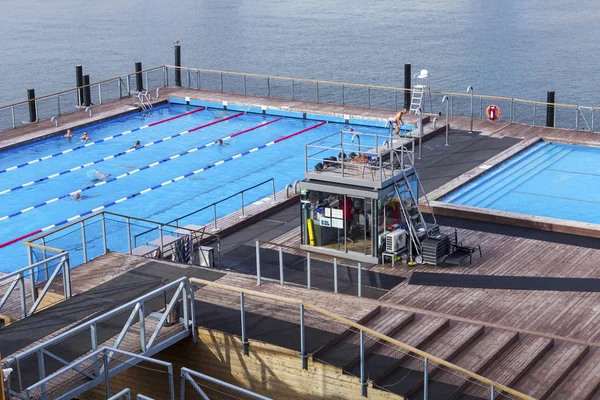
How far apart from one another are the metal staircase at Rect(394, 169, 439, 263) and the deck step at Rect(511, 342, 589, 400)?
4848 millimetres

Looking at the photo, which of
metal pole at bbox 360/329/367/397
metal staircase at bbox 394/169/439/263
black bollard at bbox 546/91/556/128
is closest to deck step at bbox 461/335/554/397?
metal pole at bbox 360/329/367/397

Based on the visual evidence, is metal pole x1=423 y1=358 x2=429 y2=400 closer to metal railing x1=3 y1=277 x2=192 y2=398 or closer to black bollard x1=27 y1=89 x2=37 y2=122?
metal railing x1=3 y1=277 x2=192 y2=398

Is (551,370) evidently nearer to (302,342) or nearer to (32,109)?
(302,342)

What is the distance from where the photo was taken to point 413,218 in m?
20.8

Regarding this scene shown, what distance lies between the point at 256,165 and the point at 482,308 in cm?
1490

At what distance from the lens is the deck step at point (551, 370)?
572 inches

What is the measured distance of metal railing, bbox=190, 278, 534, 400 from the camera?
535 inches

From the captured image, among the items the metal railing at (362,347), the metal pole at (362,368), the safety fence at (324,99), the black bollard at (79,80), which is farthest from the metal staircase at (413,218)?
the black bollard at (79,80)

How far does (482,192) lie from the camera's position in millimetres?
26453

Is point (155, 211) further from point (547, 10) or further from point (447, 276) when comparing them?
point (547, 10)

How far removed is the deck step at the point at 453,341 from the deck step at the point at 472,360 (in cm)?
9

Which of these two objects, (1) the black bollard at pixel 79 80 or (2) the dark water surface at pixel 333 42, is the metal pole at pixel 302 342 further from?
(2) the dark water surface at pixel 333 42

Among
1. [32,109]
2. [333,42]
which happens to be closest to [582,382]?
[32,109]

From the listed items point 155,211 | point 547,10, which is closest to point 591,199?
point 155,211
